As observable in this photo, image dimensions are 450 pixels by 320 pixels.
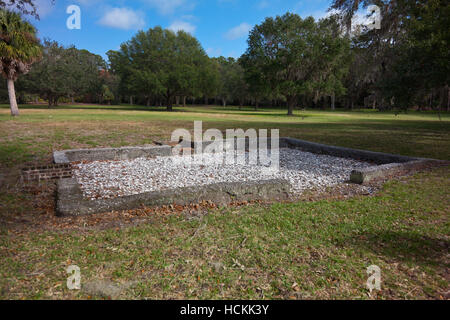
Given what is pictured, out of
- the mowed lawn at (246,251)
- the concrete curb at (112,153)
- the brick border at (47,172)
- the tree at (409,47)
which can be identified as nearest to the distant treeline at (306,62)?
the tree at (409,47)

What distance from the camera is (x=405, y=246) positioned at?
287 centimetres

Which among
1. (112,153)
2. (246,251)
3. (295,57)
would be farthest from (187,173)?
(295,57)

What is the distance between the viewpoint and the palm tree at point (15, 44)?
55.6ft

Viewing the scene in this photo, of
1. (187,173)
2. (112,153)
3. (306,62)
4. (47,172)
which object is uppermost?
(306,62)

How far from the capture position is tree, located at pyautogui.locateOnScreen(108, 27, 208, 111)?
3525 centimetres

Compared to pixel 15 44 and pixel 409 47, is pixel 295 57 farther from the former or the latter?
pixel 15 44

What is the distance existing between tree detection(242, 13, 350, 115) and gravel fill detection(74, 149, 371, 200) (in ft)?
73.7

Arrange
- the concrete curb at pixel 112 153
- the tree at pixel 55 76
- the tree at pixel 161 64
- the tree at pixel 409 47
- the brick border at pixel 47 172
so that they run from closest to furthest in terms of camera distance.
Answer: the brick border at pixel 47 172, the concrete curb at pixel 112 153, the tree at pixel 409 47, the tree at pixel 161 64, the tree at pixel 55 76

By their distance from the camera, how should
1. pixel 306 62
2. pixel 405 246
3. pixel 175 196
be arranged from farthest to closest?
1. pixel 306 62
2. pixel 175 196
3. pixel 405 246

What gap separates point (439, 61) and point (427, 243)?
1026 cm

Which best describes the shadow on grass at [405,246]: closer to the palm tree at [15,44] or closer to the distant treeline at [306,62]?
the distant treeline at [306,62]

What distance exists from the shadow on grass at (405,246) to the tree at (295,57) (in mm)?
26108

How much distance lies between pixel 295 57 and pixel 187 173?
979 inches
